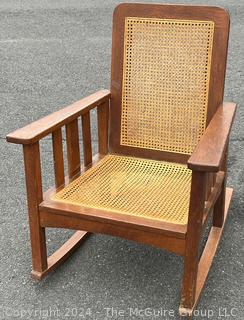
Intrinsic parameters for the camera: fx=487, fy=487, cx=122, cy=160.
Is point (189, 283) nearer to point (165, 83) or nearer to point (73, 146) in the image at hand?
point (73, 146)

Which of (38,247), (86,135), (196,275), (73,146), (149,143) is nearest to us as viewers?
(196,275)

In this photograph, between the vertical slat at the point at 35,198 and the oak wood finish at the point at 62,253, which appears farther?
the oak wood finish at the point at 62,253

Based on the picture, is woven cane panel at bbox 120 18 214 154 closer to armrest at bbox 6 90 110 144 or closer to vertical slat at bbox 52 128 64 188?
armrest at bbox 6 90 110 144

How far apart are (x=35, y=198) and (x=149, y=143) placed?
2.23ft

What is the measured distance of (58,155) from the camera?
6.50 feet

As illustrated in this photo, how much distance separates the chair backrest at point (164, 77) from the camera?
84.4 inches

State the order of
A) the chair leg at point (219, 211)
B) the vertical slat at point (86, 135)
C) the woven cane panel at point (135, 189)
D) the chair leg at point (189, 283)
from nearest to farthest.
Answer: the chair leg at point (189, 283), the woven cane panel at point (135, 189), the vertical slat at point (86, 135), the chair leg at point (219, 211)

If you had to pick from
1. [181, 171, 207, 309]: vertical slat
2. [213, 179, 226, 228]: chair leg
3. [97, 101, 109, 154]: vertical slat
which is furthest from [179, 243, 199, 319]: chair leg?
[97, 101, 109, 154]: vertical slat

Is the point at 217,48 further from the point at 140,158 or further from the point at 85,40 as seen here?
the point at 85,40

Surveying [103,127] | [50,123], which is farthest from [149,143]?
[50,123]

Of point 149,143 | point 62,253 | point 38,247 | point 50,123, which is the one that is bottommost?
point 62,253

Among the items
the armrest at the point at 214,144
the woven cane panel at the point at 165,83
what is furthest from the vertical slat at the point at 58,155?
the armrest at the point at 214,144

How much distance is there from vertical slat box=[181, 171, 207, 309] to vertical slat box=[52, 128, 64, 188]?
61cm

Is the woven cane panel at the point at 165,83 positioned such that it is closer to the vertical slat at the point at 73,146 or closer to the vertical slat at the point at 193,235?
the vertical slat at the point at 73,146
